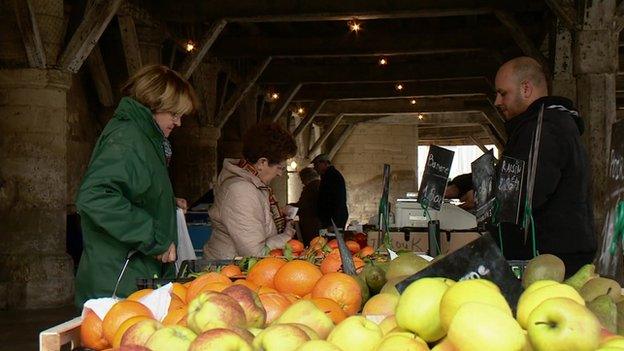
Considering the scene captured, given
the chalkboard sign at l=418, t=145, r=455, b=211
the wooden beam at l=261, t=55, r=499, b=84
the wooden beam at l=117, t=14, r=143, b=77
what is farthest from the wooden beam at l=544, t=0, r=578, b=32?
the wooden beam at l=261, t=55, r=499, b=84

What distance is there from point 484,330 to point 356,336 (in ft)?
1.00

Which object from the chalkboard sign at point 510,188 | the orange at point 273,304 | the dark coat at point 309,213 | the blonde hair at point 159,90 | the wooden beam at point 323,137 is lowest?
the dark coat at point 309,213

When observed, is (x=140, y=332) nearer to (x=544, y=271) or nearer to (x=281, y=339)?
(x=281, y=339)

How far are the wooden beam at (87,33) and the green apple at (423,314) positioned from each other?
6.63 meters

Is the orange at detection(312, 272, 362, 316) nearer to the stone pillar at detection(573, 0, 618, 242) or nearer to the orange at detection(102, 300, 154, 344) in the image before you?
the orange at detection(102, 300, 154, 344)

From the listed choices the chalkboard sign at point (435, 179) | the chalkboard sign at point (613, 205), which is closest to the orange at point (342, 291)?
the chalkboard sign at point (613, 205)

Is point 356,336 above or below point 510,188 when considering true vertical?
below

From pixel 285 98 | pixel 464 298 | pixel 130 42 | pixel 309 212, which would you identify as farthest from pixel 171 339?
pixel 285 98

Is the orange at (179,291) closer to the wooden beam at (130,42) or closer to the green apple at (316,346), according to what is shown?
the green apple at (316,346)

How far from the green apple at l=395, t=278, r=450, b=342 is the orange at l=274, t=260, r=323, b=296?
33.3 inches

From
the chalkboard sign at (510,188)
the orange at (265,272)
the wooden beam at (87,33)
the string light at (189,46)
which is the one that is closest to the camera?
the orange at (265,272)

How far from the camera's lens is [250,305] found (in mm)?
1823

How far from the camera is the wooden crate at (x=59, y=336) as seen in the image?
75.6 inches

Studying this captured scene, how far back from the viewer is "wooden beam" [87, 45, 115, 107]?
1085 centimetres
